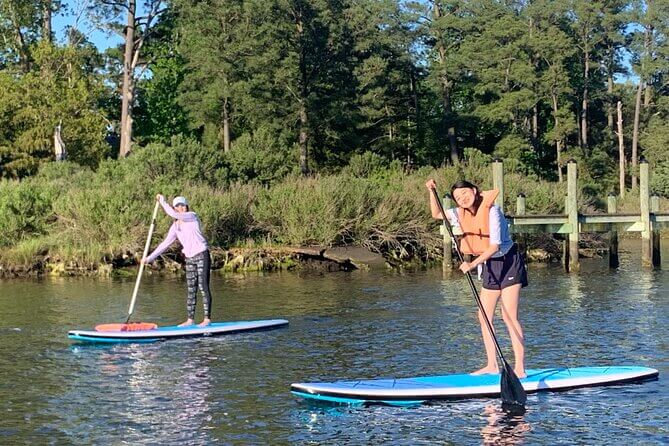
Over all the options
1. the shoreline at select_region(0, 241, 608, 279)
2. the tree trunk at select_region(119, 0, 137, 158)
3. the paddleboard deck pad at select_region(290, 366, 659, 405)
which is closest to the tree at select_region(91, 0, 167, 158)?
the tree trunk at select_region(119, 0, 137, 158)

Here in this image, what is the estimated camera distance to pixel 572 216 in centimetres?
2872

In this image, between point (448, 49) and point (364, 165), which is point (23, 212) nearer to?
point (364, 165)

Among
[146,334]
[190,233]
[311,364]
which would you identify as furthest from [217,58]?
[311,364]

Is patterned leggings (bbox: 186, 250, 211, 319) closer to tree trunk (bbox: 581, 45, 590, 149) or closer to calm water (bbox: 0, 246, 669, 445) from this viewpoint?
calm water (bbox: 0, 246, 669, 445)

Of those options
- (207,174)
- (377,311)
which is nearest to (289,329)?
(377,311)

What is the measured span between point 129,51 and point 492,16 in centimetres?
2230

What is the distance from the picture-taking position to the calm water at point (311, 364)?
1029 cm

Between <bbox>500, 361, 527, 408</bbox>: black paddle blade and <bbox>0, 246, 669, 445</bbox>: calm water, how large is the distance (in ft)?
0.64

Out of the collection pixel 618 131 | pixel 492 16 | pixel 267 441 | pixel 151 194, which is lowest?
pixel 267 441

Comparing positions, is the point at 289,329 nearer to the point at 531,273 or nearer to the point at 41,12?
the point at 531,273

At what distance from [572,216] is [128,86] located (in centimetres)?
3016

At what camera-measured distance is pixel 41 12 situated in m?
58.3

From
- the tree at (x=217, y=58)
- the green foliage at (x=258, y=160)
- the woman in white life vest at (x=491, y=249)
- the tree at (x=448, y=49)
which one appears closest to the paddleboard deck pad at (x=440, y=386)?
the woman in white life vest at (x=491, y=249)

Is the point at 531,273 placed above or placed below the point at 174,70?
below
